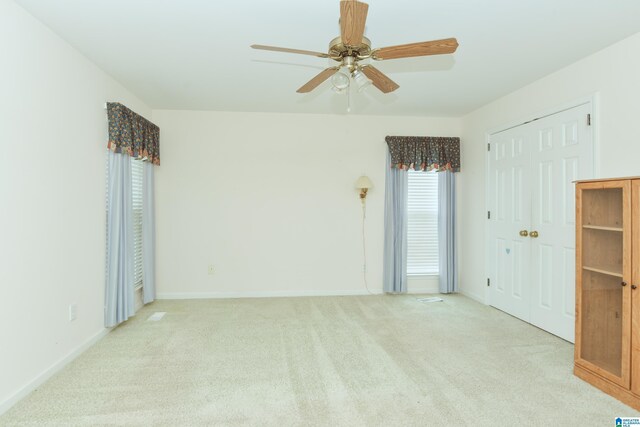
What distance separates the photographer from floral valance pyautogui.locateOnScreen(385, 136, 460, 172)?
4.74m

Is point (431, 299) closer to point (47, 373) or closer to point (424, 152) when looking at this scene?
point (424, 152)

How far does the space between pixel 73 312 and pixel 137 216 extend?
151cm

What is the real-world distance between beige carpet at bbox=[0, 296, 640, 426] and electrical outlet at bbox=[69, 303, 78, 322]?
333 millimetres

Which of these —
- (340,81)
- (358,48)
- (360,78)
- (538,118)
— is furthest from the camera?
(538,118)

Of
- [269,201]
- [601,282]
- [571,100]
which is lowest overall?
[601,282]

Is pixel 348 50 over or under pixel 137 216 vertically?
over

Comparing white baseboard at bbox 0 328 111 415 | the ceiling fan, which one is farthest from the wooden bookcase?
white baseboard at bbox 0 328 111 415

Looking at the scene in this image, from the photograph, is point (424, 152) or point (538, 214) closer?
point (538, 214)

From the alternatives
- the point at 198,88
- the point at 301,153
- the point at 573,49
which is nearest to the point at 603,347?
the point at 573,49

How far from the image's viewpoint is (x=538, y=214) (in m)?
3.53

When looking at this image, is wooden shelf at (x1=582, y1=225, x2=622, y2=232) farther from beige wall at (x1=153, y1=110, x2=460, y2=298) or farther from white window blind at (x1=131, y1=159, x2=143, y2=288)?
white window blind at (x1=131, y1=159, x2=143, y2=288)

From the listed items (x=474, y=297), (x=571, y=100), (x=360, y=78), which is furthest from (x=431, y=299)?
(x=360, y=78)

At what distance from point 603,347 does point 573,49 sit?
2307 mm

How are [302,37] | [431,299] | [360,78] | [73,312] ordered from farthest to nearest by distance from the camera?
[431,299] → [73,312] → [302,37] → [360,78]
